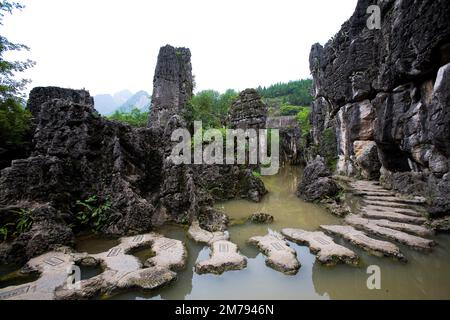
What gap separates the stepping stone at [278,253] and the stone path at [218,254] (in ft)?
1.70

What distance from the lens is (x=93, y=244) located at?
5570mm

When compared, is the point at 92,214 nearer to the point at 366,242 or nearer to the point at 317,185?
the point at 366,242

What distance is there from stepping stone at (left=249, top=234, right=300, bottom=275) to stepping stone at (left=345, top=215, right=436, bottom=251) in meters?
2.20

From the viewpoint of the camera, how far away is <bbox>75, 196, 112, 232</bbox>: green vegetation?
6.19 m

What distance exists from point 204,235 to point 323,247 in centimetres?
267

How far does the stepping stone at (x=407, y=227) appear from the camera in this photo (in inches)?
224

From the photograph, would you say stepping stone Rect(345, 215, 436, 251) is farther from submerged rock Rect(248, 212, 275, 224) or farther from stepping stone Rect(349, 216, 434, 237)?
submerged rock Rect(248, 212, 275, 224)

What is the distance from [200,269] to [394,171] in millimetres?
10154

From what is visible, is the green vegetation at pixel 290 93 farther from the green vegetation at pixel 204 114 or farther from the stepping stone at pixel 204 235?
the stepping stone at pixel 204 235

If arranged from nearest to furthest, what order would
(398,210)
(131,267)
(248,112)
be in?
(131,267) < (398,210) < (248,112)

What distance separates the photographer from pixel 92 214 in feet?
20.5

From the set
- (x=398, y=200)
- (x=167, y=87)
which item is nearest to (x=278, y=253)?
(x=398, y=200)

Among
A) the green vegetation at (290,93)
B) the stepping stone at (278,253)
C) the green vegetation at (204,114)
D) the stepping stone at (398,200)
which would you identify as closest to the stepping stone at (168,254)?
the stepping stone at (278,253)
